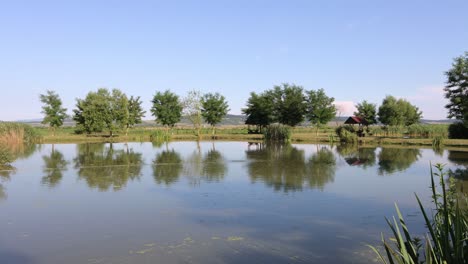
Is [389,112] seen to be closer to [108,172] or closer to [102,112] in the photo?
[102,112]

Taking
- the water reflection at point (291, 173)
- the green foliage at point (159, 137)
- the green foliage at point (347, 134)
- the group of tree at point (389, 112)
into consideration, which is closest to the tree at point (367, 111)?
the group of tree at point (389, 112)

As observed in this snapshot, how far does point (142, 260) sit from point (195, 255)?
0.94m

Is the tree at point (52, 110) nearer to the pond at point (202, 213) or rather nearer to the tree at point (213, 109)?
the tree at point (213, 109)

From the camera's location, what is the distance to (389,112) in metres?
61.2

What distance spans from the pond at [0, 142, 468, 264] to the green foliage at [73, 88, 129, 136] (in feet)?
107

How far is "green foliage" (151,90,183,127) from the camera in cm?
6012

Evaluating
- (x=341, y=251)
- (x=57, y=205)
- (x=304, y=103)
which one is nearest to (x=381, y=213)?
(x=341, y=251)

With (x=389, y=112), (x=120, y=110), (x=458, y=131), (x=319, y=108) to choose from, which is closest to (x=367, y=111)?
(x=389, y=112)

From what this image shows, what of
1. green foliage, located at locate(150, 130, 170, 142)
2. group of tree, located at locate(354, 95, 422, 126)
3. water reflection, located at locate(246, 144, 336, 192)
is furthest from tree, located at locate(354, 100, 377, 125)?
water reflection, located at locate(246, 144, 336, 192)

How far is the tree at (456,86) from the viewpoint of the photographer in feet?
117

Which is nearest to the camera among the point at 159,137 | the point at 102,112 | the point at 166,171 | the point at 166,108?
the point at 166,171

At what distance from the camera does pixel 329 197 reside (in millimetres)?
11859

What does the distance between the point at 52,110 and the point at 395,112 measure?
51.8 m

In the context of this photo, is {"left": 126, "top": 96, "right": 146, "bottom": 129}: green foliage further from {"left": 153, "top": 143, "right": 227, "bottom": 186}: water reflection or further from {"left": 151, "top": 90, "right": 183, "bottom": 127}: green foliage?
{"left": 153, "top": 143, "right": 227, "bottom": 186}: water reflection
